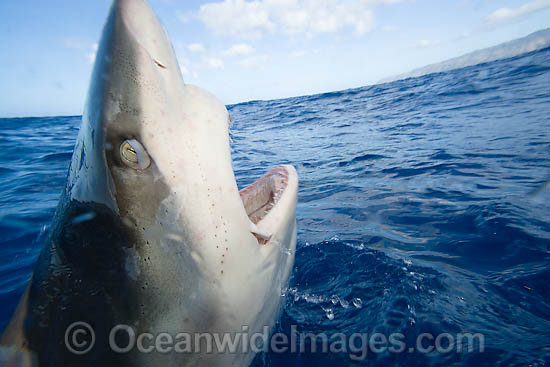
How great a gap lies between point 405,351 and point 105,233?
1748mm

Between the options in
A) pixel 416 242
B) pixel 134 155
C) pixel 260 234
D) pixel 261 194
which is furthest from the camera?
pixel 416 242

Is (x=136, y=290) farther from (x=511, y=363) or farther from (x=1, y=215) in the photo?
(x=1, y=215)

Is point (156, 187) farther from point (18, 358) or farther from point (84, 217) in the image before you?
point (18, 358)

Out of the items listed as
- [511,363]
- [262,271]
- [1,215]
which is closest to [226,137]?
[262,271]

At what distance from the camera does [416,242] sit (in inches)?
119

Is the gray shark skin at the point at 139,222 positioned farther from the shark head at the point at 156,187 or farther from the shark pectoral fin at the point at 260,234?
the shark pectoral fin at the point at 260,234

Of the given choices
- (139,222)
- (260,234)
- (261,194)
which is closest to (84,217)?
(139,222)

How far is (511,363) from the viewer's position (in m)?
1.53

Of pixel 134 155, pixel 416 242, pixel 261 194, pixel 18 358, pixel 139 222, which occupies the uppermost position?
pixel 134 155

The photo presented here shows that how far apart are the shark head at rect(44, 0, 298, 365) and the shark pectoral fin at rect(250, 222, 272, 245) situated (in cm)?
11

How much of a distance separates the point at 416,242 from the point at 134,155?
2.86 m

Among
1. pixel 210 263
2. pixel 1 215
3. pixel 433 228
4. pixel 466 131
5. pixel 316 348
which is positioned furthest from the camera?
pixel 466 131

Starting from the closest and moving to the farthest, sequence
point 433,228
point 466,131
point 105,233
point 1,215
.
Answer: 1. point 105,233
2. point 433,228
3. point 1,215
4. point 466,131

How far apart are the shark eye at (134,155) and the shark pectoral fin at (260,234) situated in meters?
0.60
